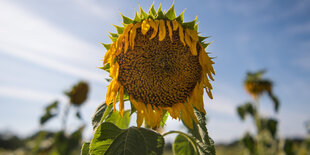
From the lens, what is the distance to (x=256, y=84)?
7.68 metres

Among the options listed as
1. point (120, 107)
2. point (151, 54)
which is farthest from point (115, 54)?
point (120, 107)

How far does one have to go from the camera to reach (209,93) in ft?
6.15

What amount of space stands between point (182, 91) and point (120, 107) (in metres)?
0.52

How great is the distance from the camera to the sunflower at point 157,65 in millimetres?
1769

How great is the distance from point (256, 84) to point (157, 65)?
6.75 meters

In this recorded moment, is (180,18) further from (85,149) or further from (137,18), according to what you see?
(85,149)

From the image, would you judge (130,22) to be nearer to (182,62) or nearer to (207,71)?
(182,62)

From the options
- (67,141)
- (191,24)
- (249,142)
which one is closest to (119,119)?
(191,24)

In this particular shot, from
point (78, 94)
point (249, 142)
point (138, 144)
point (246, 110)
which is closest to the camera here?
point (138, 144)

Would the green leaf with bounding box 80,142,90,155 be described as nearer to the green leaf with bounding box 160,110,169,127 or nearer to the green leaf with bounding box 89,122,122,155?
the green leaf with bounding box 89,122,122,155

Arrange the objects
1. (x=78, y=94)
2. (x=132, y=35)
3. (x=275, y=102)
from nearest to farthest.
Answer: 1. (x=132, y=35)
2. (x=275, y=102)
3. (x=78, y=94)

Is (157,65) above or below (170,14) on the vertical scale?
below

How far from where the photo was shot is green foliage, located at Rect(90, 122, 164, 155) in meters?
1.49

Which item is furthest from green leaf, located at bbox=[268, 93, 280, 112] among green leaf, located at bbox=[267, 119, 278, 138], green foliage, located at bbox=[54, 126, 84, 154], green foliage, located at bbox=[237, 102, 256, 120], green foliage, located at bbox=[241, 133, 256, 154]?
green foliage, located at bbox=[54, 126, 84, 154]
